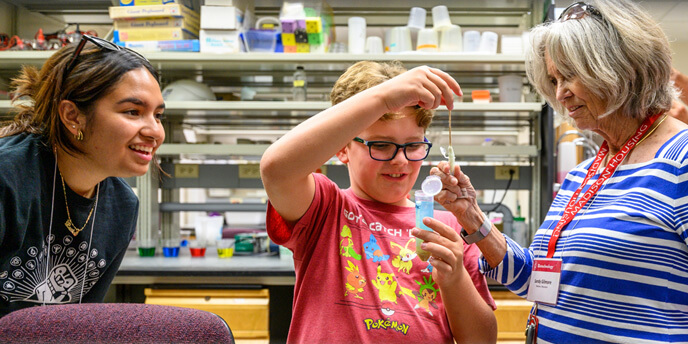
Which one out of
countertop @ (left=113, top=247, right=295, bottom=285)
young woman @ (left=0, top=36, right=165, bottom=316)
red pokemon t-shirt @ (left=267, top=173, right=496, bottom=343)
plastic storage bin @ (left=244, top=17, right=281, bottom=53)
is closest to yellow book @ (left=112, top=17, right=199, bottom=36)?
plastic storage bin @ (left=244, top=17, right=281, bottom=53)

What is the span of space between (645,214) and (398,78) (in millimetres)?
520

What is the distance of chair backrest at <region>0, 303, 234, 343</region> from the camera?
57cm

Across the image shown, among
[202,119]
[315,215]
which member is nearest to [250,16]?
[202,119]

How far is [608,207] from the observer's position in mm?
994

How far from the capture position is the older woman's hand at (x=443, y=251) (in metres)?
0.90

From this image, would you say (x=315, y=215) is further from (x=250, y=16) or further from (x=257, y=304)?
(x=250, y=16)

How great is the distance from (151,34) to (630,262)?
2869 millimetres

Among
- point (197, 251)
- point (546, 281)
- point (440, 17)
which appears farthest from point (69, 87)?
point (440, 17)

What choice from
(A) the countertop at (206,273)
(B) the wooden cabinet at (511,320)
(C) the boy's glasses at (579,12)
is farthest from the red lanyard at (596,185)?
(A) the countertop at (206,273)

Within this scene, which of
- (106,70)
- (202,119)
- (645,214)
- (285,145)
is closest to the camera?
(285,145)

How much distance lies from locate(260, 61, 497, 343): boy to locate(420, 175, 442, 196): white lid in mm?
37

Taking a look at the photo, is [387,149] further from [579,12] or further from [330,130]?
[579,12]

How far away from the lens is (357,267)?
0.99m

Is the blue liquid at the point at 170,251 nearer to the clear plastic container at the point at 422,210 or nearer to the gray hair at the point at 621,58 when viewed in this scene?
the clear plastic container at the point at 422,210
